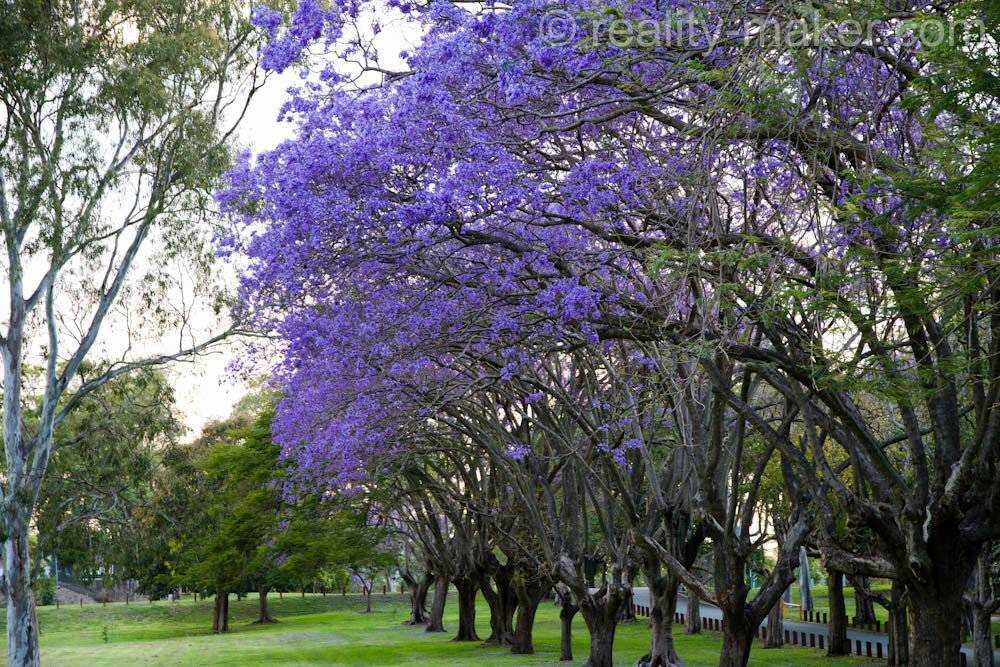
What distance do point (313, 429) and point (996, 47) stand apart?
1209 cm

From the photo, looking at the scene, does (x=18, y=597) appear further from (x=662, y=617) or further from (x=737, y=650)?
(x=737, y=650)

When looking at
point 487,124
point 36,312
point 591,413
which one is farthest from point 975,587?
point 36,312

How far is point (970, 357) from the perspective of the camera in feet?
33.0

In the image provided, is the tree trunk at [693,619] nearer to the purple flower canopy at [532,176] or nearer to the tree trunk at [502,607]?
the tree trunk at [502,607]

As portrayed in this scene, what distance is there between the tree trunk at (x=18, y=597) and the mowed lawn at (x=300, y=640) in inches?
360

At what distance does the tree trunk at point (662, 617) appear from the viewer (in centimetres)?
2045

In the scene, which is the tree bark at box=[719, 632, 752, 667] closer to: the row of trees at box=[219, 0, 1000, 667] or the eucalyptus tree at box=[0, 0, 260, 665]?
the row of trees at box=[219, 0, 1000, 667]

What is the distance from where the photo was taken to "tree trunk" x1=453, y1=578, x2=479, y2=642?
36.6m

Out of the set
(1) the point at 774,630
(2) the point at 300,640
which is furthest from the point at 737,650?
(2) the point at 300,640

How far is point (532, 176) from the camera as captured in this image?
11891mm

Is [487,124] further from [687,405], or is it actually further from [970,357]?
[687,405]
